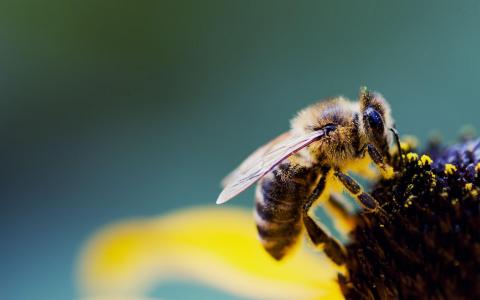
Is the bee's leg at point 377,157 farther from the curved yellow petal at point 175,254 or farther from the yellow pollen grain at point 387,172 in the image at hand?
the curved yellow petal at point 175,254

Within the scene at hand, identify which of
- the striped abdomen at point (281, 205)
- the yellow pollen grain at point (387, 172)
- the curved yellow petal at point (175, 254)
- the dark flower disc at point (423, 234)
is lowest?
the dark flower disc at point (423, 234)

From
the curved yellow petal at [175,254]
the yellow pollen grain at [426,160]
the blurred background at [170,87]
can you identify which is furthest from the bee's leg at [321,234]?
the blurred background at [170,87]

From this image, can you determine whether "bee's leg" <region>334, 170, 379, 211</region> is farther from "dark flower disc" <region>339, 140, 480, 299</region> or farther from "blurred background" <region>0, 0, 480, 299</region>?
"blurred background" <region>0, 0, 480, 299</region>

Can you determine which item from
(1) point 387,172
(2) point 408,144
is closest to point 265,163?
(1) point 387,172

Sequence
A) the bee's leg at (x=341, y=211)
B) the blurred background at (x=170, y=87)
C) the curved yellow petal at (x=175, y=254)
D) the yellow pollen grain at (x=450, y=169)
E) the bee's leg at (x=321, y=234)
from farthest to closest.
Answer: the blurred background at (x=170, y=87), the curved yellow petal at (x=175, y=254), the bee's leg at (x=341, y=211), the bee's leg at (x=321, y=234), the yellow pollen grain at (x=450, y=169)

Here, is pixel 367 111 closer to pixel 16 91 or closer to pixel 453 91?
pixel 453 91

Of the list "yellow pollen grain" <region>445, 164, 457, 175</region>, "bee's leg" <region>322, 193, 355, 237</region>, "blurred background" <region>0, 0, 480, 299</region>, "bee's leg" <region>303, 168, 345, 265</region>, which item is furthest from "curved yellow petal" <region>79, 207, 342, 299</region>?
"blurred background" <region>0, 0, 480, 299</region>
